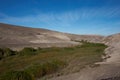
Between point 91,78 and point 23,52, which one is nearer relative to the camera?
point 91,78

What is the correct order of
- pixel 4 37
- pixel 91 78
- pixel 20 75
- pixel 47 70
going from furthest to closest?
pixel 4 37 < pixel 47 70 < pixel 20 75 < pixel 91 78

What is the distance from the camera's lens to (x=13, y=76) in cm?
1551

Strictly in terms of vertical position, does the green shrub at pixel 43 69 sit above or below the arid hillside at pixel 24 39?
below

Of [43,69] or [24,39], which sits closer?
[43,69]

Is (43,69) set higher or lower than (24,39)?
lower

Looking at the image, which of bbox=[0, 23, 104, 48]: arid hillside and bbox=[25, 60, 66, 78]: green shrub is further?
bbox=[0, 23, 104, 48]: arid hillside

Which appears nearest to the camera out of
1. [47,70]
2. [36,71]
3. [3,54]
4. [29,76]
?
[29,76]

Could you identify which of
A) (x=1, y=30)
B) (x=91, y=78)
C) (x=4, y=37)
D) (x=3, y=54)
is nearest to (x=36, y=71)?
(x=91, y=78)

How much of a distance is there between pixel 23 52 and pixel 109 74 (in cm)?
2604

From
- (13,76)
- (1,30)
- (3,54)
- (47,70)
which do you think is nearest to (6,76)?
(13,76)

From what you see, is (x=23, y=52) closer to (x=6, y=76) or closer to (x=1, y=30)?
(x=6, y=76)

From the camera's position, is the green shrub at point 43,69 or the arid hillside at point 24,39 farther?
the arid hillside at point 24,39

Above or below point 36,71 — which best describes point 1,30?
above

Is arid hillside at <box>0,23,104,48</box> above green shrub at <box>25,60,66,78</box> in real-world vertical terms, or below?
above
